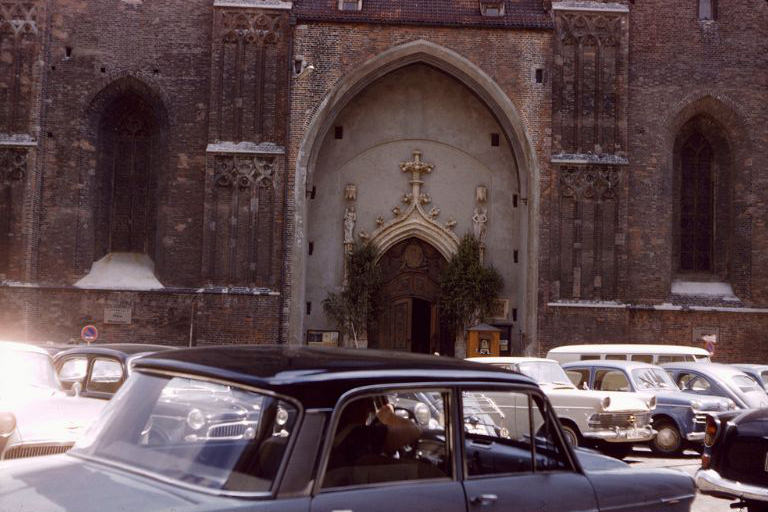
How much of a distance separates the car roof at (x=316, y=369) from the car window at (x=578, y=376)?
34.4ft

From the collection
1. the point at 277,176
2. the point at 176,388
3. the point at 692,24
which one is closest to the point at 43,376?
the point at 176,388

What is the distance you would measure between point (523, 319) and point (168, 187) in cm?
1031

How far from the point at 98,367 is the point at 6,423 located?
258 centimetres

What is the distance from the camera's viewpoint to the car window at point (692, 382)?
14.8 m

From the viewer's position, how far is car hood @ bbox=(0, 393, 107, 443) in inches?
287

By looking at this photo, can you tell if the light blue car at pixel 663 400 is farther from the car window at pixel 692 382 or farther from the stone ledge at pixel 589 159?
the stone ledge at pixel 589 159

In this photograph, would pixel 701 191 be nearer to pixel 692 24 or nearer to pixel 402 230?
pixel 692 24

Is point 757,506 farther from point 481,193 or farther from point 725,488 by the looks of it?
point 481,193

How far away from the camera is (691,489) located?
15.3 feet

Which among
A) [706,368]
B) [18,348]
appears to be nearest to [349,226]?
[706,368]

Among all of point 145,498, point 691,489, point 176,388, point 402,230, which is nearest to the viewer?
point 145,498

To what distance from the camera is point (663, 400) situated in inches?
556

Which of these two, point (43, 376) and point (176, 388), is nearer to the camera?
point (176, 388)

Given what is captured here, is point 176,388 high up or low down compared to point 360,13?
down
